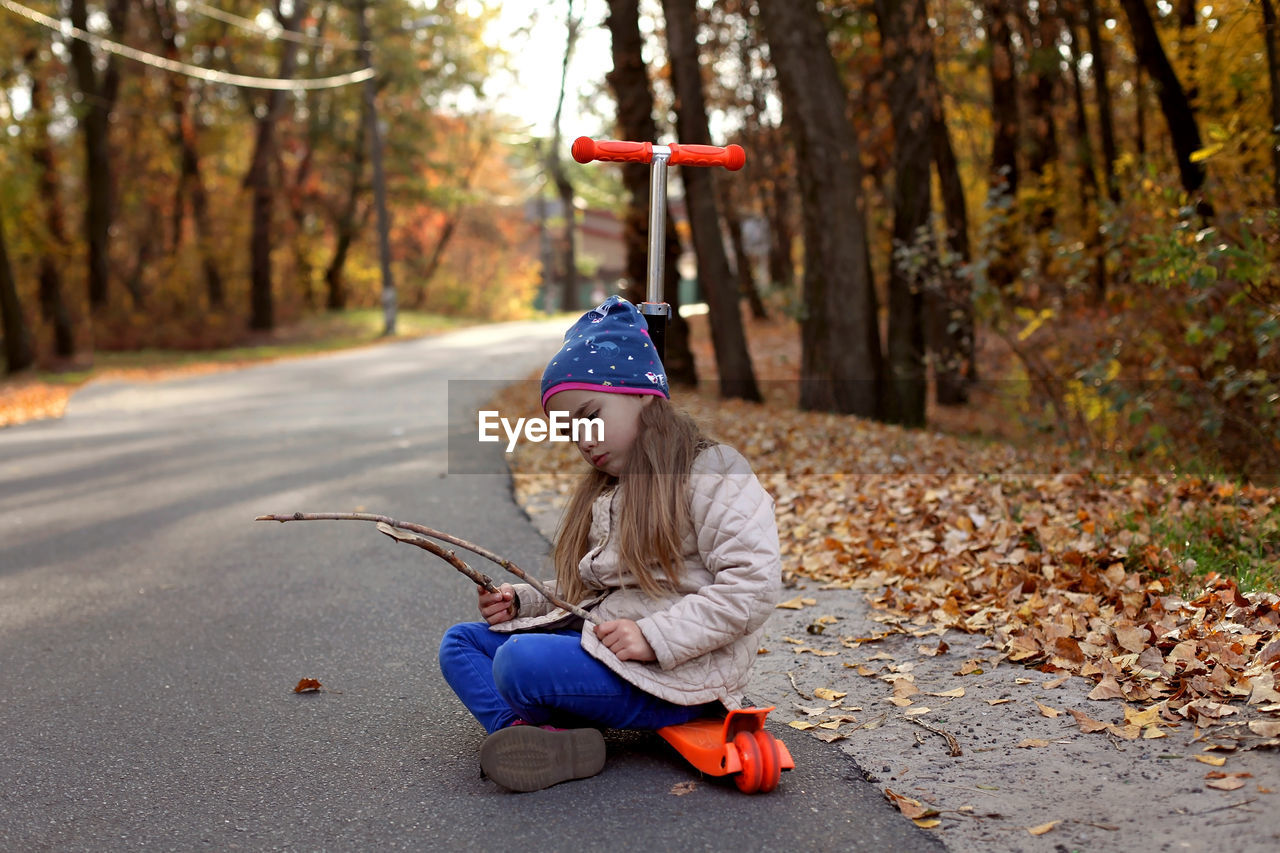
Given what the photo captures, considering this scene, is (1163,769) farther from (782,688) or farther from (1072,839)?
(782,688)

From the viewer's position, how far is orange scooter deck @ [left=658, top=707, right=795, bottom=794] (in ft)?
10.7

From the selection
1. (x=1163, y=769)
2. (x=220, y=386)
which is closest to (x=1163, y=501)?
(x=1163, y=769)

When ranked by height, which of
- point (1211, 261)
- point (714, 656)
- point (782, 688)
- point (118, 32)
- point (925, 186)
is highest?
point (118, 32)

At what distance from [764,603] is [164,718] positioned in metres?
2.21

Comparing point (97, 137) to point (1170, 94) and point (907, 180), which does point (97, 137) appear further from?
point (1170, 94)

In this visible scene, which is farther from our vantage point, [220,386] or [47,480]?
[220,386]

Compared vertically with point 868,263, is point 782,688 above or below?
below

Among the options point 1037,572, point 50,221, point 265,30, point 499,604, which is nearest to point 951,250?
point 1037,572

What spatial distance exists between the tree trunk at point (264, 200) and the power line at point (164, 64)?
2.08 ft

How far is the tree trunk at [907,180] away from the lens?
12.8 metres

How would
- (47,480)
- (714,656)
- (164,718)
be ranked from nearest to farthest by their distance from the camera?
(714,656)
(164,718)
(47,480)

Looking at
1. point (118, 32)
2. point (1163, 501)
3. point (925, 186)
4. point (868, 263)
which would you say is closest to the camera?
point (1163, 501)

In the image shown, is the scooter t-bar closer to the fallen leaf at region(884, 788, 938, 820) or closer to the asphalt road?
the asphalt road

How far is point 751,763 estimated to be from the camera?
324 centimetres
